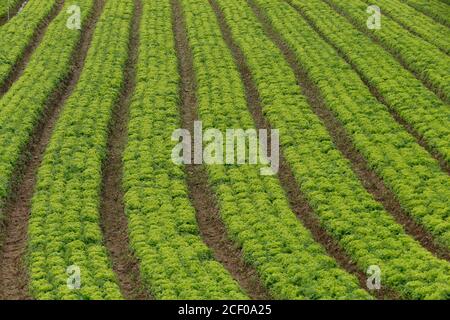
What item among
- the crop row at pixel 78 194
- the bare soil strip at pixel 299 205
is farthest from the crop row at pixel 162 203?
the bare soil strip at pixel 299 205

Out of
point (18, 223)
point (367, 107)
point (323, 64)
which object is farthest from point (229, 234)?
point (323, 64)

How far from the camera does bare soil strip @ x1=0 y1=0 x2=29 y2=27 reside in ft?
193

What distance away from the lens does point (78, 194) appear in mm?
31438

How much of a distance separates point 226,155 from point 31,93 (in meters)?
13.6

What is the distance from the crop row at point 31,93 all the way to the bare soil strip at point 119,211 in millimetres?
4119

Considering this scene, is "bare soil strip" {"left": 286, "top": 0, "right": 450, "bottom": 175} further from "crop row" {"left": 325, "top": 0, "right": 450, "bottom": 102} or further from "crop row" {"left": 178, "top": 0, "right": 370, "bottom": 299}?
"crop row" {"left": 178, "top": 0, "right": 370, "bottom": 299}

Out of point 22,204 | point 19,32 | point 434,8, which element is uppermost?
point 22,204

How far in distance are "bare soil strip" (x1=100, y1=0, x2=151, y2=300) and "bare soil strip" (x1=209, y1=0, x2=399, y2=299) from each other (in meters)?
6.89

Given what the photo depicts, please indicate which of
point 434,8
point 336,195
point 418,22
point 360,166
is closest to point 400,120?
point 360,166

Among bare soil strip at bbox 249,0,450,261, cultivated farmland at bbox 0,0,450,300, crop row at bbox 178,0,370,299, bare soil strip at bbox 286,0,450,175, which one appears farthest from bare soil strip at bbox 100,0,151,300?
bare soil strip at bbox 286,0,450,175

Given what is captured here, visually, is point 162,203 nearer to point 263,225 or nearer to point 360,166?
point 263,225

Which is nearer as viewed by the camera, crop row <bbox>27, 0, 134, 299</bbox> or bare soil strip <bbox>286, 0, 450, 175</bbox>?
crop row <bbox>27, 0, 134, 299</bbox>
